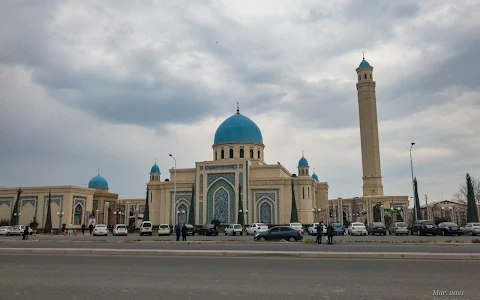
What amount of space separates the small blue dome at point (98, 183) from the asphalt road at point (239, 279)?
58.4m

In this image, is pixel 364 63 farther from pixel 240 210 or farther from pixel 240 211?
pixel 240 211

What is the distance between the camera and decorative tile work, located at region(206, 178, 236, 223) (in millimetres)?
53250

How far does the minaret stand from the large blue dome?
1561cm

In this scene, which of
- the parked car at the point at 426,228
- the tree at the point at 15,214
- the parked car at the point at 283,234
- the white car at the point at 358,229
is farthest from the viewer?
the tree at the point at 15,214

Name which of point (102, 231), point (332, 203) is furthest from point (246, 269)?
point (332, 203)

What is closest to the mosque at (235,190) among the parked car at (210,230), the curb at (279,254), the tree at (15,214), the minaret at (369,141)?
the minaret at (369,141)

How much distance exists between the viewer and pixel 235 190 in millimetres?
53812

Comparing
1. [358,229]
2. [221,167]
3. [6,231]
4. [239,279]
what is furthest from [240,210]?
[239,279]

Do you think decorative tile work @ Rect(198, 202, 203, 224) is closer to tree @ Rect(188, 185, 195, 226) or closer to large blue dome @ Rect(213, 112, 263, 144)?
tree @ Rect(188, 185, 195, 226)

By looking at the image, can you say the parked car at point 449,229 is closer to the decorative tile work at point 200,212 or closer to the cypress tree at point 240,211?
the cypress tree at point 240,211

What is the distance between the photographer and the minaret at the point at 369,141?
60.4 m

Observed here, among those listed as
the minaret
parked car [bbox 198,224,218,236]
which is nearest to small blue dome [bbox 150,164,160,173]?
parked car [bbox 198,224,218,236]

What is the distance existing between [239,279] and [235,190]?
146 ft

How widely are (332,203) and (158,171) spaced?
31.9 meters
